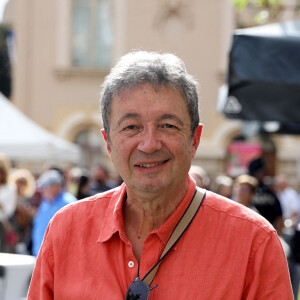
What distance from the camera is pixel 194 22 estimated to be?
23.0 metres

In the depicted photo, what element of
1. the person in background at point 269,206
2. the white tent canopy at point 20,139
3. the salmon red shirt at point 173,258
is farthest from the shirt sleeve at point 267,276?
the white tent canopy at point 20,139

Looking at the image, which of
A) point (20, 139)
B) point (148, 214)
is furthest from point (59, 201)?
point (20, 139)

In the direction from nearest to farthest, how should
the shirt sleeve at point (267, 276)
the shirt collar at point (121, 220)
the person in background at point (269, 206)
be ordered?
the shirt sleeve at point (267, 276) → the shirt collar at point (121, 220) → the person in background at point (269, 206)

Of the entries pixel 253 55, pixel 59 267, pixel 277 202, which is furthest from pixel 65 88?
pixel 59 267

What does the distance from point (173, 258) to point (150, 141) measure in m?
0.37

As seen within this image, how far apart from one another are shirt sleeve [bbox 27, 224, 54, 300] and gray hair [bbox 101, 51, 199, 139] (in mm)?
440

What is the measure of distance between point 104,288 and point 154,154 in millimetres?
439

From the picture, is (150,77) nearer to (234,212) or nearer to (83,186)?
(234,212)

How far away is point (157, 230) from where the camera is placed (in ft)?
7.55

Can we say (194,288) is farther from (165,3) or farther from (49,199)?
(165,3)

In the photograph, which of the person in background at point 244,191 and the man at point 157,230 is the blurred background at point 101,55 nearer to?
the person in background at point 244,191

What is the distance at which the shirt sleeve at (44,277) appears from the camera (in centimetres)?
234

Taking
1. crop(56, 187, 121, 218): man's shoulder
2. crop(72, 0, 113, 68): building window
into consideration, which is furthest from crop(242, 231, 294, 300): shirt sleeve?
crop(72, 0, 113, 68): building window

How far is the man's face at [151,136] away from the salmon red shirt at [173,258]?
14cm
